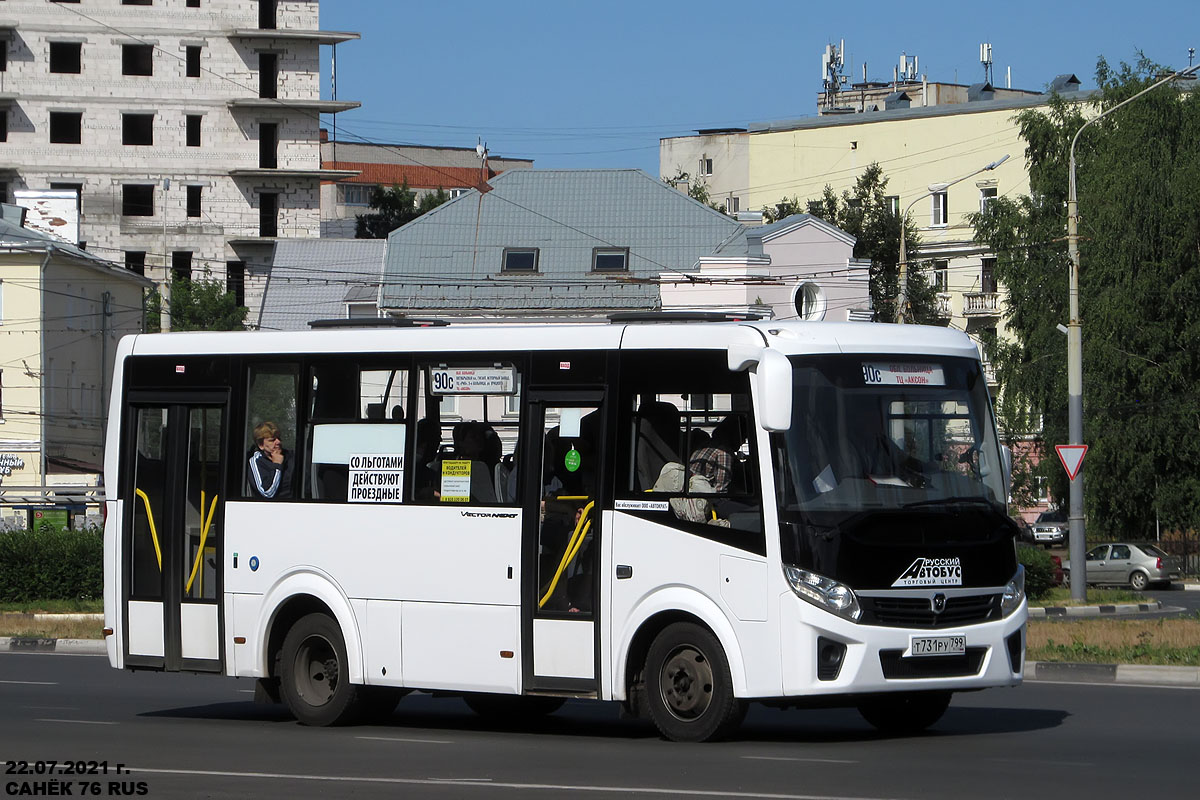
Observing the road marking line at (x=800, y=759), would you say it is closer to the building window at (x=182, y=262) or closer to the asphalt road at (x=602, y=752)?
the asphalt road at (x=602, y=752)

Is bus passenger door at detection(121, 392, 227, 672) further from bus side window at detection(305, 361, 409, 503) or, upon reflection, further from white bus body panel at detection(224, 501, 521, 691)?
bus side window at detection(305, 361, 409, 503)

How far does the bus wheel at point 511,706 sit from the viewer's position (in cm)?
1511

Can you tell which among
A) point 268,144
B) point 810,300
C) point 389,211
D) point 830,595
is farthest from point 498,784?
point 389,211

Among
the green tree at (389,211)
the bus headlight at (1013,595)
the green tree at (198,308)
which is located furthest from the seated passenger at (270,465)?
the green tree at (389,211)

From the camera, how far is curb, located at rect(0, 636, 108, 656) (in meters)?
25.7

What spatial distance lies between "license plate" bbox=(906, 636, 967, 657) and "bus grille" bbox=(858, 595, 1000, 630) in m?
0.09

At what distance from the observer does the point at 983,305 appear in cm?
8281

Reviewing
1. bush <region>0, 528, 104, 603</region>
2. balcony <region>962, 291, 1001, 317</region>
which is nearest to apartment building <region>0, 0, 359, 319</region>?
balcony <region>962, 291, 1001, 317</region>

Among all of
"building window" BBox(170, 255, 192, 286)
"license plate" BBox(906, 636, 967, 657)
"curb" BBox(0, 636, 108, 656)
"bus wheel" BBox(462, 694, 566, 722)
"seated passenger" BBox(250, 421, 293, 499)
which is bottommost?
"curb" BBox(0, 636, 108, 656)

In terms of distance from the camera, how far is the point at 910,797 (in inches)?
394

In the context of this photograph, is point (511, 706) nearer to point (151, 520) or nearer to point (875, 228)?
point (151, 520)

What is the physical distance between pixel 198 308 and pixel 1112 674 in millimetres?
70281

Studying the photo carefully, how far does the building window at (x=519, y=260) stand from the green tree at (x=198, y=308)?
2695 cm

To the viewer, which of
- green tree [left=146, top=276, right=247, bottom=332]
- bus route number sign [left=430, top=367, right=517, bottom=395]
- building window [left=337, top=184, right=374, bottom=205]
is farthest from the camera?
building window [left=337, top=184, right=374, bottom=205]
